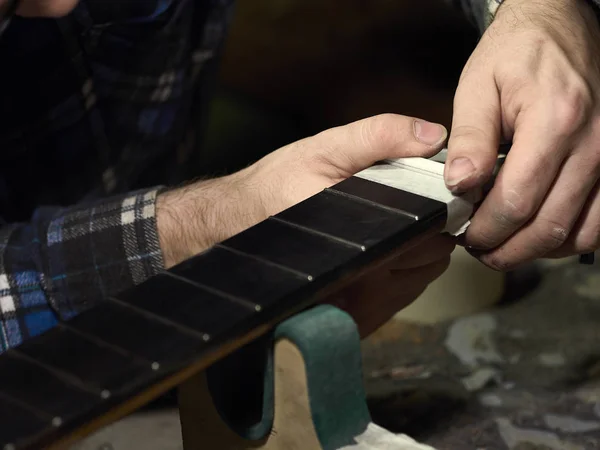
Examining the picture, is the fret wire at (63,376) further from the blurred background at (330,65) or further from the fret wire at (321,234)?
the blurred background at (330,65)

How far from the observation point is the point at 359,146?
2.59ft

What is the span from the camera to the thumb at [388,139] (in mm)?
776

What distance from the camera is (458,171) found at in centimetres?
72

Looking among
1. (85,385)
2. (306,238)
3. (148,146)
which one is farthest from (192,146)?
(85,385)

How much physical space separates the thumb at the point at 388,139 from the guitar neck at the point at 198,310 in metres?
0.06

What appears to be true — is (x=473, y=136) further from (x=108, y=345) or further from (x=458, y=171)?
(x=108, y=345)

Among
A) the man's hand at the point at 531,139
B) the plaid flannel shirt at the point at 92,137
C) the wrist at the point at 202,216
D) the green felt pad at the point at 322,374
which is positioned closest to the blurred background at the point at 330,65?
the plaid flannel shirt at the point at 92,137

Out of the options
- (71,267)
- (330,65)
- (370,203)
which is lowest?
(330,65)

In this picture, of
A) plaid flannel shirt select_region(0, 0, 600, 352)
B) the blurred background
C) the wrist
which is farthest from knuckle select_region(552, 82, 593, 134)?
the blurred background

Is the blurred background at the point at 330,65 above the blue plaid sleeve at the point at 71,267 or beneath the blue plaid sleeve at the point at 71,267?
beneath

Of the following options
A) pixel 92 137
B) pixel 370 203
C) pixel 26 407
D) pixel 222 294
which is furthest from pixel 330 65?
pixel 26 407

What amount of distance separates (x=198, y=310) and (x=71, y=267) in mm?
440

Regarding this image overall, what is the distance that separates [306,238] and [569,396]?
0.46 metres

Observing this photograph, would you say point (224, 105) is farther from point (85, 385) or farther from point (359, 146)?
point (85, 385)
